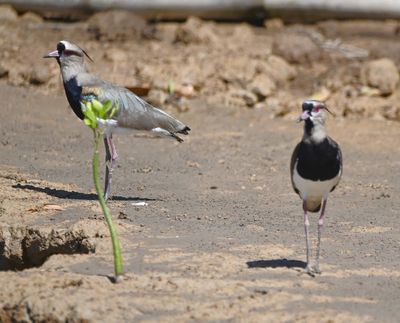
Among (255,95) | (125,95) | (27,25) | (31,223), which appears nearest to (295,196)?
(125,95)

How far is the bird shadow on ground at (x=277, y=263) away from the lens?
21.9 ft

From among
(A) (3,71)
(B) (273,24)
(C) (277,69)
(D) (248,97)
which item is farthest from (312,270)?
(B) (273,24)

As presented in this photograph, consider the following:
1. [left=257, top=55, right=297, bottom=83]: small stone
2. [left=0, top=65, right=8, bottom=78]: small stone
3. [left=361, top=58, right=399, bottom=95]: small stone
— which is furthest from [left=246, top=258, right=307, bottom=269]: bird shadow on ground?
[left=0, top=65, right=8, bottom=78]: small stone

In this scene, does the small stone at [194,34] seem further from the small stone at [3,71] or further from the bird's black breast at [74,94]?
the bird's black breast at [74,94]

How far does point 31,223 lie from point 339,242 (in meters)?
2.20

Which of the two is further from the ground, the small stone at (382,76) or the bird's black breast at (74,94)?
the small stone at (382,76)

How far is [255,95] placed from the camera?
12297 mm

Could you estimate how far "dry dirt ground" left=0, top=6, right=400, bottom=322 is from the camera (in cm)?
609

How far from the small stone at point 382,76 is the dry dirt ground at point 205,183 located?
0.02 meters

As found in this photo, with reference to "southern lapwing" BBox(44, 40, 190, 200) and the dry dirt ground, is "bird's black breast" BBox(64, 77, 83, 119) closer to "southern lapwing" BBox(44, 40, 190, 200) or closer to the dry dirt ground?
"southern lapwing" BBox(44, 40, 190, 200)

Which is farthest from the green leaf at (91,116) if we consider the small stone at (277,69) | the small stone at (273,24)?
the small stone at (273,24)

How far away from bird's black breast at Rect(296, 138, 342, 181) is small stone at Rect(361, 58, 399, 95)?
6.09m

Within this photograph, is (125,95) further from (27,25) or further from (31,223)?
(27,25)

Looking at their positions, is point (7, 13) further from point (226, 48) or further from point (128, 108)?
point (128, 108)
